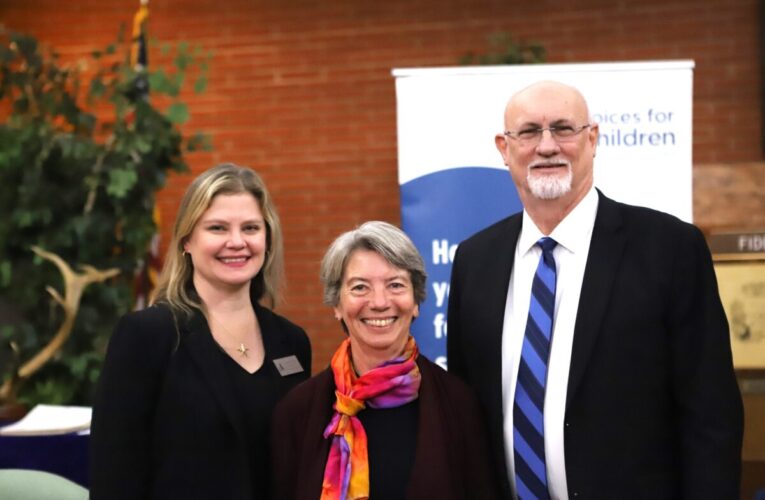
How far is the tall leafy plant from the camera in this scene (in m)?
4.61

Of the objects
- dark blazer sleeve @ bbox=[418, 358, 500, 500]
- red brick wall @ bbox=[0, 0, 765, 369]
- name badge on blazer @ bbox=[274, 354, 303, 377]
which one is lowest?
dark blazer sleeve @ bbox=[418, 358, 500, 500]

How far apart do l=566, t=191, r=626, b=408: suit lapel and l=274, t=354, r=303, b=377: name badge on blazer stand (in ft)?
2.39

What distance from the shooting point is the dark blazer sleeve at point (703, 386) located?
2.12m

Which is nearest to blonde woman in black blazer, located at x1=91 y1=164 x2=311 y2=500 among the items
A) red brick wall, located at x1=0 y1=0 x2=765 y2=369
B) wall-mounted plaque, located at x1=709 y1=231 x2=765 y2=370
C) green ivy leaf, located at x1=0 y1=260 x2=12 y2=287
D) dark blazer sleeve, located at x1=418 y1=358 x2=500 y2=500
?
dark blazer sleeve, located at x1=418 y1=358 x2=500 y2=500

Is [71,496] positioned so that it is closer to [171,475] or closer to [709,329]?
[171,475]

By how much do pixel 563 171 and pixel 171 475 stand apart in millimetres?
1105

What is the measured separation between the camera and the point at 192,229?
2.49 m

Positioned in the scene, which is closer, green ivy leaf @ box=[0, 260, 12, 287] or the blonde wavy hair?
the blonde wavy hair

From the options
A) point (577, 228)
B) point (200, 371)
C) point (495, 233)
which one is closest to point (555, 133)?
point (577, 228)

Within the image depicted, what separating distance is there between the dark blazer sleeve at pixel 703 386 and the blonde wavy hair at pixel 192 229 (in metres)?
1.00

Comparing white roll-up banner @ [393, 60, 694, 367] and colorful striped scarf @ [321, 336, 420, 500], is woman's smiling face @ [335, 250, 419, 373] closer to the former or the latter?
colorful striped scarf @ [321, 336, 420, 500]

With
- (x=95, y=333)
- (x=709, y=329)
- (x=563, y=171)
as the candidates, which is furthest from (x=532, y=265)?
(x=95, y=333)

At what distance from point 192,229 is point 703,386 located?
47.8 inches

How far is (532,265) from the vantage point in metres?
2.34
